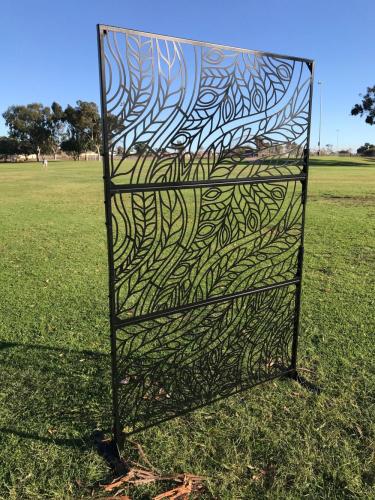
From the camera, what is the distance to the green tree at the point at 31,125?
7350 centimetres

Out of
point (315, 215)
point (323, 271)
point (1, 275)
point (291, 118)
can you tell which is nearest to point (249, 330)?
point (291, 118)

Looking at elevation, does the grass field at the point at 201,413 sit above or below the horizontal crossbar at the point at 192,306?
below

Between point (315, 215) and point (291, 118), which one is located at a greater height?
point (291, 118)

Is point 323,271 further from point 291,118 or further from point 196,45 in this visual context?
point 196,45

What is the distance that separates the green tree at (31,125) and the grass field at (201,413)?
248ft

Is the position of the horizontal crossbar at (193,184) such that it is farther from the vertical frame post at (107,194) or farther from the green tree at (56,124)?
the green tree at (56,124)

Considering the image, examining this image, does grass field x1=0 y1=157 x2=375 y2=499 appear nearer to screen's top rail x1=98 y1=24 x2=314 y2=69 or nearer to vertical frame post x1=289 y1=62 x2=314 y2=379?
vertical frame post x1=289 y1=62 x2=314 y2=379

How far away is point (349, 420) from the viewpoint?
2838mm

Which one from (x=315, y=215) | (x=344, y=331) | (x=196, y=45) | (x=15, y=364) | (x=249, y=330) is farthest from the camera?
(x=315, y=215)

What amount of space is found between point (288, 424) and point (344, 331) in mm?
1687

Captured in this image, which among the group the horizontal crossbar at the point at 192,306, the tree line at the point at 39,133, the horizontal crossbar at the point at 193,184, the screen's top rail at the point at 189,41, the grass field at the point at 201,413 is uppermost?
the tree line at the point at 39,133

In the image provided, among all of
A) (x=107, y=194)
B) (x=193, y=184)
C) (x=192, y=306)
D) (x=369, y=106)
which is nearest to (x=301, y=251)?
(x=192, y=306)

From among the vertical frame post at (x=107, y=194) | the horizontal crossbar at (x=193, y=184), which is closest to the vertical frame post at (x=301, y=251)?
the horizontal crossbar at (x=193, y=184)

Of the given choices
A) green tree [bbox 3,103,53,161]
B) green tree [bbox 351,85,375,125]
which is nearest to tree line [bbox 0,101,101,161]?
green tree [bbox 3,103,53,161]
